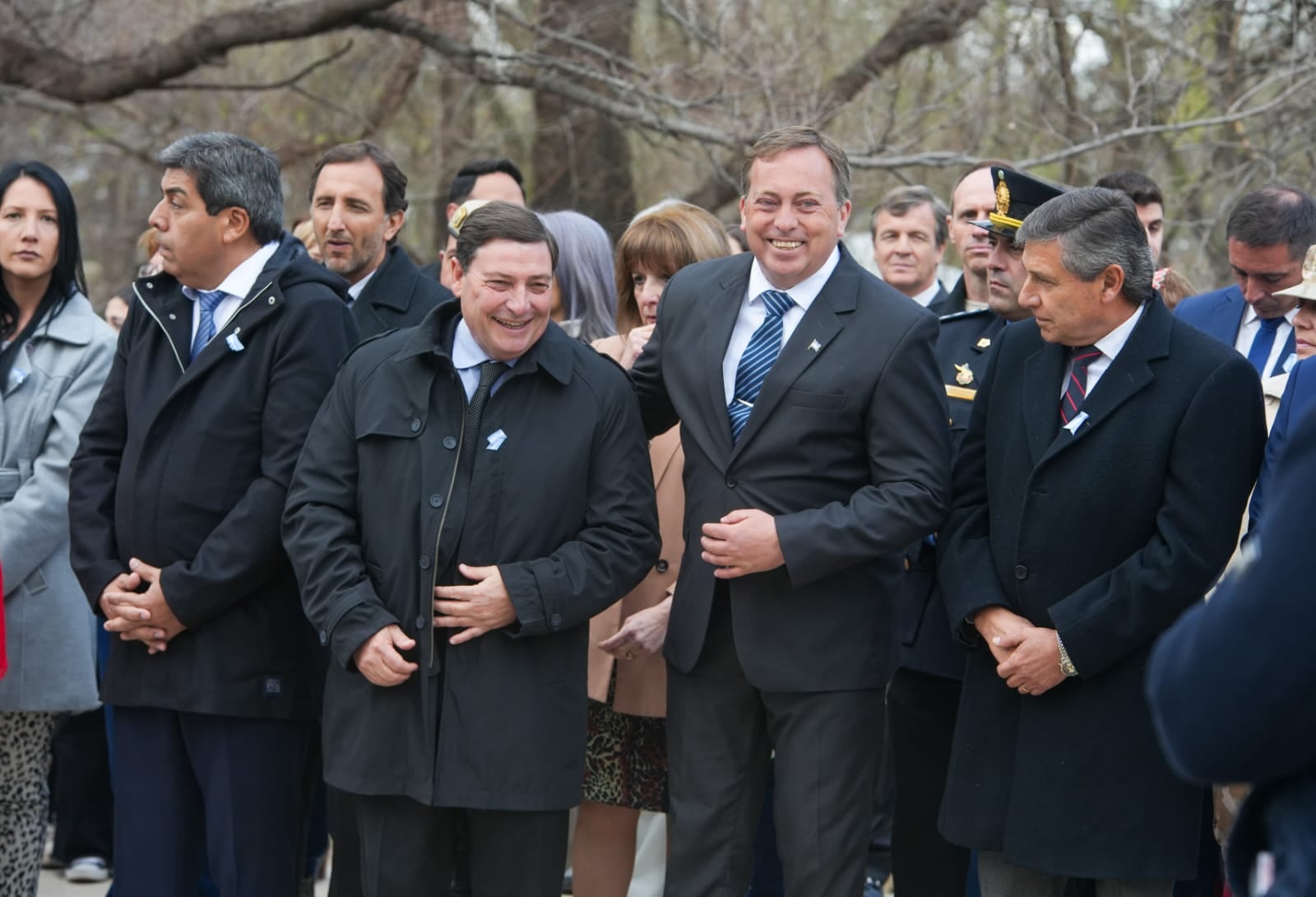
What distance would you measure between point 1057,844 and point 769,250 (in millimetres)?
1537

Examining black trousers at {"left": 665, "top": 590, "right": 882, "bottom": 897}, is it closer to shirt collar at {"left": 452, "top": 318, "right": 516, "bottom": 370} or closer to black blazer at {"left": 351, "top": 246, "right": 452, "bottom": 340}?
shirt collar at {"left": 452, "top": 318, "right": 516, "bottom": 370}

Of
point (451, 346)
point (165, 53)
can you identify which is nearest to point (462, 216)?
point (451, 346)

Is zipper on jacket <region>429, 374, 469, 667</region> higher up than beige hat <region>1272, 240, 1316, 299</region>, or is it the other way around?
beige hat <region>1272, 240, 1316, 299</region>

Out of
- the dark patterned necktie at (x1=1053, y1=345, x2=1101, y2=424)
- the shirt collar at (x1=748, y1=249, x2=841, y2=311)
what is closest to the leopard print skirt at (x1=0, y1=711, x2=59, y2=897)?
the shirt collar at (x1=748, y1=249, x2=841, y2=311)

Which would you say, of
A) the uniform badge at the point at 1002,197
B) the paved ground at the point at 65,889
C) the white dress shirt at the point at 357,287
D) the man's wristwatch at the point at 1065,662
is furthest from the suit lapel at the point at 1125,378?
the paved ground at the point at 65,889

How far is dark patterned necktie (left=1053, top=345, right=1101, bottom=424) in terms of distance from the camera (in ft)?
11.8

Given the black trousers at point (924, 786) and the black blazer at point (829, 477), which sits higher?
the black blazer at point (829, 477)

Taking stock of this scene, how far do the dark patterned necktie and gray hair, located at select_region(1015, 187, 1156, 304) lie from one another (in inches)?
6.1

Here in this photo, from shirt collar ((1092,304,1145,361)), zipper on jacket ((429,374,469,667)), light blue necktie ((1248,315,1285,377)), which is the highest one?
light blue necktie ((1248,315,1285,377))

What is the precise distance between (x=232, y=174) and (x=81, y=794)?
267 cm

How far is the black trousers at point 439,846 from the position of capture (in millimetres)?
3629

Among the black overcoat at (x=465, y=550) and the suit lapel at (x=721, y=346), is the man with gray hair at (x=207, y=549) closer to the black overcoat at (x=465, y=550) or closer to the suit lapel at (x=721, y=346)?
the black overcoat at (x=465, y=550)

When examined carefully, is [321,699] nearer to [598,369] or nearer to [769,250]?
[598,369]

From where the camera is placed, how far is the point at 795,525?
11.6 ft
